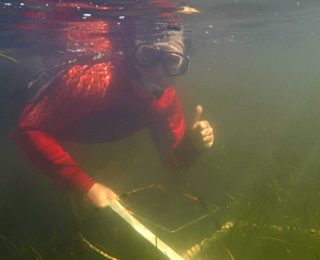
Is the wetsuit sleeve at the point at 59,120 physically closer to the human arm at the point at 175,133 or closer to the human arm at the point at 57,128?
the human arm at the point at 57,128

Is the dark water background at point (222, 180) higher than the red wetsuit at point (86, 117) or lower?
lower

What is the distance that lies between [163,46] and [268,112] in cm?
2038

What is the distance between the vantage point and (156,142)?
8.12 m

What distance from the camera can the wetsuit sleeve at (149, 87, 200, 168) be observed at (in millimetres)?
7148

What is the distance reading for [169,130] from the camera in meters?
7.67

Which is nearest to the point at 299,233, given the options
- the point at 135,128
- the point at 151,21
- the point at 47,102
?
the point at 135,128

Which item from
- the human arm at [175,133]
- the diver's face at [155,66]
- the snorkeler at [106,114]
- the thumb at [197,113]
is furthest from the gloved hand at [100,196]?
the diver's face at [155,66]

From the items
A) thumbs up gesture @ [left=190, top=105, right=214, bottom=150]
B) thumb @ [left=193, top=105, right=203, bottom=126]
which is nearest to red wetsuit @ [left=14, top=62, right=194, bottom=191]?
thumbs up gesture @ [left=190, top=105, right=214, bottom=150]

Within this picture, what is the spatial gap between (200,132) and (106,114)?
2.09 meters

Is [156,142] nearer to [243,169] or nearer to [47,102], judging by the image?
[47,102]

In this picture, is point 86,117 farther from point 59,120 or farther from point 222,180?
point 222,180

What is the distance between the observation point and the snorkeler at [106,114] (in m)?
5.48

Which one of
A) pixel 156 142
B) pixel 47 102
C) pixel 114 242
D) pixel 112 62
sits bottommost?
pixel 114 242

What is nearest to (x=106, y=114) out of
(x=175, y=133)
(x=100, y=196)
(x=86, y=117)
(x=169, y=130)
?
(x=86, y=117)
